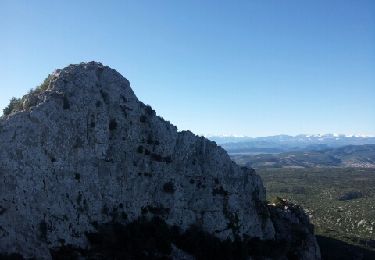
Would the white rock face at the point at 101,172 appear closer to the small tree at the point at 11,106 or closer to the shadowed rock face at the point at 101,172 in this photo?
the shadowed rock face at the point at 101,172

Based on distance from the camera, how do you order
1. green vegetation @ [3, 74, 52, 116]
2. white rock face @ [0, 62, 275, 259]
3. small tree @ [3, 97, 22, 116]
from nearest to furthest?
1. white rock face @ [0, 62, 275, 259]
2. green vegetation @ [3, 74, 52, 116]
3. small tree @ [3, 97, 22, 116]

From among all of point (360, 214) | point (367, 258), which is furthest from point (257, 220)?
point (360, 214)

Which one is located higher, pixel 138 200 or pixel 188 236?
pixel 138 200

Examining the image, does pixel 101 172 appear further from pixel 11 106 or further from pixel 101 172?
pixel 11 106

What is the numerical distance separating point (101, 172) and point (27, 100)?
11.5m

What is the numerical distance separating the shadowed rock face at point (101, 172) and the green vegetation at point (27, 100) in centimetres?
26

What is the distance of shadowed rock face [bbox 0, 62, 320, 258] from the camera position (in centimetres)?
4944

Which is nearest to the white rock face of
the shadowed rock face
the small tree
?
the shadowed rock face

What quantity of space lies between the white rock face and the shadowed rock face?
0.34 feet

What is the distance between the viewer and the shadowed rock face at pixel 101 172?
162 ft

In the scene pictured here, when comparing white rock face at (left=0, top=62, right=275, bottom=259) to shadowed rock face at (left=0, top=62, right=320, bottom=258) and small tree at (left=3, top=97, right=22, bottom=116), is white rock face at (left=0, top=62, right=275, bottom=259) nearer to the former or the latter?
shadowed rock face at (left=0, top=62, right=320, bottom=258)

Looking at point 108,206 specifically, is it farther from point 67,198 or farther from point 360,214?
point 360,214

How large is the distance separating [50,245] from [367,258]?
244ft

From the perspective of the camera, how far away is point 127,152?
194 ft
